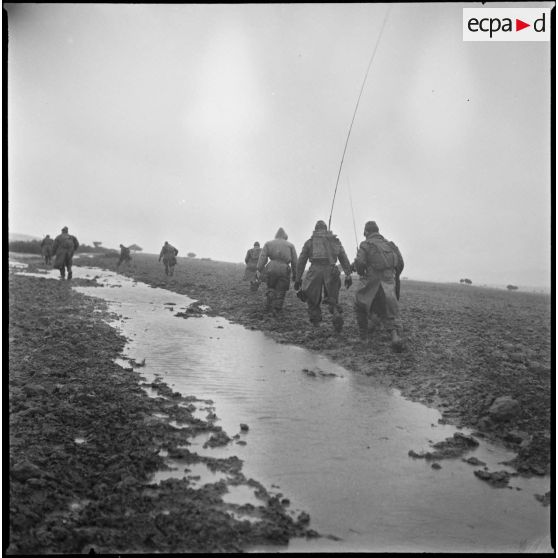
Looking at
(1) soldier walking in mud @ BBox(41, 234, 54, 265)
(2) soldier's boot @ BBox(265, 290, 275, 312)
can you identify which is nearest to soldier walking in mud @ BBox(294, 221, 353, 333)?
(2) soldier's boot @ BBox(265, 290, 275, 312)

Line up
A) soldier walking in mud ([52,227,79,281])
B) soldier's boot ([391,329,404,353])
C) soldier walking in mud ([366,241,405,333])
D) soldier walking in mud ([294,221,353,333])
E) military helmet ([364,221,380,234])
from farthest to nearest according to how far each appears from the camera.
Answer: soldier walking in mud ([52,227,79,281]), soldier walking in mud ([294,221,353,333]), military helmet ([364,221,380,234]), soldier walking in mud ([366,241,405,333]), soldier's boot ([391,329,404,353])

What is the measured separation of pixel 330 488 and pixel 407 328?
6072 millimetres

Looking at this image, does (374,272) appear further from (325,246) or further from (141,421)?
(141,421)

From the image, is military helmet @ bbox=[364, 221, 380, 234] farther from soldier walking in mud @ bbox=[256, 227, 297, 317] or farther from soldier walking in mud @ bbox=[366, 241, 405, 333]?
soldier walking in mud @ bbox=[256, 227, 297, 317]

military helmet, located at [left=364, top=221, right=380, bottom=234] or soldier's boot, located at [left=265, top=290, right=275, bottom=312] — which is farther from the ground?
military helmet, located at [left=364, top=221, right=380, bottom=234]

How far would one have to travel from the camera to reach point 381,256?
299 inches

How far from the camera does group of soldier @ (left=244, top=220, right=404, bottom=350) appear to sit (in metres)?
7.58

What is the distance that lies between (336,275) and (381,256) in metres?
1.27

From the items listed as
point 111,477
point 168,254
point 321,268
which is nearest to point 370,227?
point 321,268

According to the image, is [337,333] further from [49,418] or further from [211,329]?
[49,418]

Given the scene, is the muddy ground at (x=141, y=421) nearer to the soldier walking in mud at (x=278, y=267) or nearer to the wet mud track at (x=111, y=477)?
the wet mud track at (x=111, y=477)

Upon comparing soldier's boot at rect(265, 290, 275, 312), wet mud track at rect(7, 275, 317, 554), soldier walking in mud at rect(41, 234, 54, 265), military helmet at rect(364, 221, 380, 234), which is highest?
soldier walking in mud at rect(41, 234, 54, 265)

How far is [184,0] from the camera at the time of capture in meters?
4.99

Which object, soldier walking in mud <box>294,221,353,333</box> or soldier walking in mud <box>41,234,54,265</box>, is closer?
soldier walking in mud <box>294,221,353,333</box>
